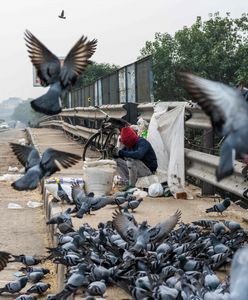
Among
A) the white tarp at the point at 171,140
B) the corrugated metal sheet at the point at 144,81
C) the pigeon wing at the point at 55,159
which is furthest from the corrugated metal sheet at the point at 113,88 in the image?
the pigeon wing at the point at 55,159

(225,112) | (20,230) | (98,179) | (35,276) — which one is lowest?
(20,230)

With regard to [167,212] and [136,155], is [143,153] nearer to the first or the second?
[136,155]

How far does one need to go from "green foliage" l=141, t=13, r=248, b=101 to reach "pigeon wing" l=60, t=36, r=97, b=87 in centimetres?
1842

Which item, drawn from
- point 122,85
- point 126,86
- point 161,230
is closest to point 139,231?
point 161,230

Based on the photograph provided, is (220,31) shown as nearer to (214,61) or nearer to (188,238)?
(214,61)

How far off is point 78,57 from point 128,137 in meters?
6.38

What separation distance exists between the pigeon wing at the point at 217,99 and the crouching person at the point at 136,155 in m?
6.81

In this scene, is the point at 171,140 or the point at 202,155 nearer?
the point at 202,155

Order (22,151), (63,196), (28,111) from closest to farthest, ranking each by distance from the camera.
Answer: (22,151), (28,111), (63,196)

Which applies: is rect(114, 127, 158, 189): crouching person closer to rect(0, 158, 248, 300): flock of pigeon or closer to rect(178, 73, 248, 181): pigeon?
rect(0, 158, 248, 300): flock of pigeon

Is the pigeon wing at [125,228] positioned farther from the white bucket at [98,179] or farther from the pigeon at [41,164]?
the white bucket at [98,179]

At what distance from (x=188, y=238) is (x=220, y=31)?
21273 mm

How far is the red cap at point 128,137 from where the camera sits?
9305 millimetres

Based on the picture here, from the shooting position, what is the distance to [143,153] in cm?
933
